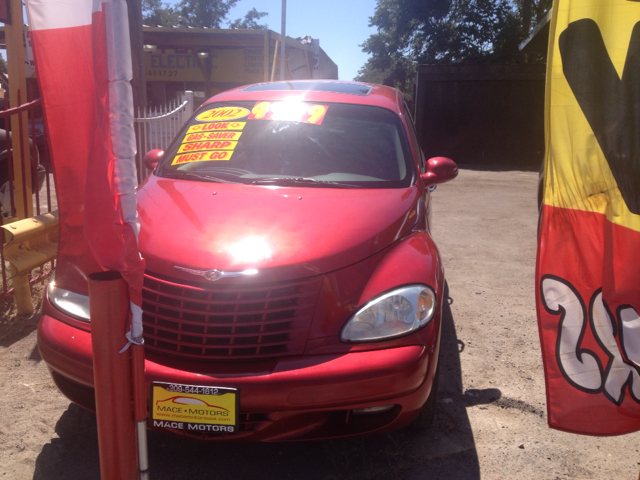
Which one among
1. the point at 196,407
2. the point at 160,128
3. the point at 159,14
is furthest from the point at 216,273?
the point at 159,14

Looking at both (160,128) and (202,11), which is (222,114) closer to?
(160,128)

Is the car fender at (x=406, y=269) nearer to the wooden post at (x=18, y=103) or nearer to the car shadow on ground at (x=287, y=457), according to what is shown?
the car shadow on ground at (x=287, y=457)

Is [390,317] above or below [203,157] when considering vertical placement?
below

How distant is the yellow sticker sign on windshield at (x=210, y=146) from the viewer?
3383 mm

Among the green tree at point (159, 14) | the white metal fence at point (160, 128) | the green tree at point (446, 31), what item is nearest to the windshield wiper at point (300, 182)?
the white metal fence at point (160, 128)

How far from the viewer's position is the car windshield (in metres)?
3.18

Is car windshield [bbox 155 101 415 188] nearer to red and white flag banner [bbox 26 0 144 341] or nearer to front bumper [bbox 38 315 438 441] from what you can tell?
front bumper [bbox 38 315 438 441]

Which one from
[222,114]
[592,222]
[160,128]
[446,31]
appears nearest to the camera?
[592,222]

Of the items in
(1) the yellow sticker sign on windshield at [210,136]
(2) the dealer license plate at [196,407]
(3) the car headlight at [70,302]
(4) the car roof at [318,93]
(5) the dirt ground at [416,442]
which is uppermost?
(4) the car roof at [318,93]

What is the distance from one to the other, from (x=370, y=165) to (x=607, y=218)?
1.72m

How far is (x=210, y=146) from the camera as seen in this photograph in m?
3.42

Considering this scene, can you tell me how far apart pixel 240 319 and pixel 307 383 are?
369 mm

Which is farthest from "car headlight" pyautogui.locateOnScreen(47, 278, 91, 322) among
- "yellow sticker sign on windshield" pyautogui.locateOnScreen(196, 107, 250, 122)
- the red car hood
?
"yellow sticker sign on windshield" pyautogui.locateOnScreen(196, 107, 250, 122)

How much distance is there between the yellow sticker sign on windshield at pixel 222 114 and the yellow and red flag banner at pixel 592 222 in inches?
88.4
